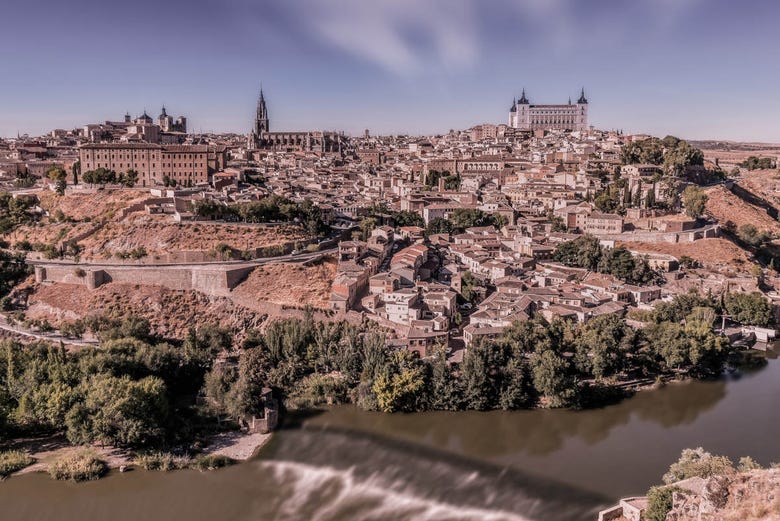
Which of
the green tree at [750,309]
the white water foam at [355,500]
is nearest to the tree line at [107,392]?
the white water foam at [355,500]

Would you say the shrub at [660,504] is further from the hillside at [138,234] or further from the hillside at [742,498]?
the hillside at [138,234]

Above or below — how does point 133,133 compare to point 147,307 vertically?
above

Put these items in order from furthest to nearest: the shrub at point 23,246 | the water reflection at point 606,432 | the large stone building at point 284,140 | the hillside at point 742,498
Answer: the large stone building at point 284,140, the shrub at point 23,246, the water reflection at point 606,432, the hillside at point 742,498

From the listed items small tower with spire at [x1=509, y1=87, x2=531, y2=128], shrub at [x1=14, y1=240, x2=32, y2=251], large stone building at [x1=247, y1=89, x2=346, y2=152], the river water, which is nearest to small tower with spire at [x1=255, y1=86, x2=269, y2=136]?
large stone building at [x1=247, y1=89, x2=346, y2=152]

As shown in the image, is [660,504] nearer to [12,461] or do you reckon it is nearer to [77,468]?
[77,468]

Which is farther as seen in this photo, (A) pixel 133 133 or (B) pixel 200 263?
(A) pixel 133 133

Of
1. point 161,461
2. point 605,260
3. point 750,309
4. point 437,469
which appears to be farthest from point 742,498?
point 605,260

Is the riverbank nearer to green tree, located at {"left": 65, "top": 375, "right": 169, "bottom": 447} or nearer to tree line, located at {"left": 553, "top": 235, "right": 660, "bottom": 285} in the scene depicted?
green tree, located at {"left": 65, "top": 375, "right": 169, "bottom": 447}
